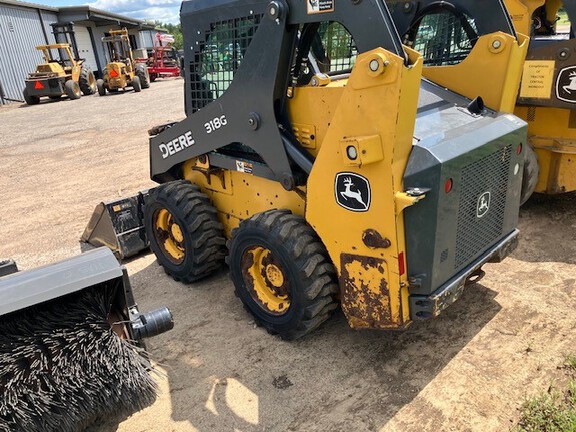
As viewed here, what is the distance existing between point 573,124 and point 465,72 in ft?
6.36

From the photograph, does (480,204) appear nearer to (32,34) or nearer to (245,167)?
(245,167)

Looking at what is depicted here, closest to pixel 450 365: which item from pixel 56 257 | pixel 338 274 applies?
pixel 338 274

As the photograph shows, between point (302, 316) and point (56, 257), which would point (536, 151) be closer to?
point (302, 316)

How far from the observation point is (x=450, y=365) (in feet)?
10.0

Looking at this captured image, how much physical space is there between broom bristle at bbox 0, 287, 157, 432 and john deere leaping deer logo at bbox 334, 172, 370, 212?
1.34m

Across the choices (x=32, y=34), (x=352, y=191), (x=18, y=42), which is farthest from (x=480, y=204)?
(x=32, y=34)

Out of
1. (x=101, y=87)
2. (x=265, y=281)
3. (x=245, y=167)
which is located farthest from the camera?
(x=101, y=87)

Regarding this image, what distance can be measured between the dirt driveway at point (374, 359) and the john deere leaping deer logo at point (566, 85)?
1254mm

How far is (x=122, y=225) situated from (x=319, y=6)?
2943 millimetres

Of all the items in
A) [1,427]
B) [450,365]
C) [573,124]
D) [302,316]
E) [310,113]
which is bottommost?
[450,365]

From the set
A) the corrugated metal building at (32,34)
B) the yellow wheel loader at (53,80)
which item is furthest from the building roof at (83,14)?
the yellow wheel loader at (53,80)

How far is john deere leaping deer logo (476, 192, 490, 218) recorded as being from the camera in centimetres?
302

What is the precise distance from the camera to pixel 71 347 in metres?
2.24

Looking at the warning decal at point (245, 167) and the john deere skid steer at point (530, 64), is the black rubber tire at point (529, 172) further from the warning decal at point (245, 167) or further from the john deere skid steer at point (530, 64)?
the warning decal at point (245, 167)
